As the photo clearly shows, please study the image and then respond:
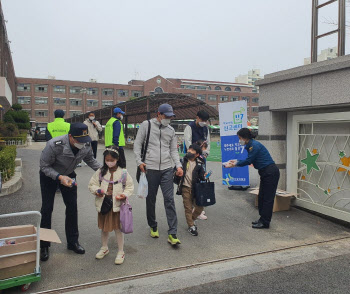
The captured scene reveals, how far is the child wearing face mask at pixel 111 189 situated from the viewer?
3.64 metres

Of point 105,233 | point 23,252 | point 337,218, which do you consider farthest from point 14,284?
point 337,218

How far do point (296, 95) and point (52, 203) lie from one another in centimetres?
447

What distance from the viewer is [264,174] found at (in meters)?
5.03

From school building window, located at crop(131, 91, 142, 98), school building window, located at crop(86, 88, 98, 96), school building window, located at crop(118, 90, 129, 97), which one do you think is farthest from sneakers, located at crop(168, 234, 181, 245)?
school building window, located at crop(131, 91, 142, 98)

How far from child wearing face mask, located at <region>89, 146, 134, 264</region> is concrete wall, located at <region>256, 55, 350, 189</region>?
11.7 ft

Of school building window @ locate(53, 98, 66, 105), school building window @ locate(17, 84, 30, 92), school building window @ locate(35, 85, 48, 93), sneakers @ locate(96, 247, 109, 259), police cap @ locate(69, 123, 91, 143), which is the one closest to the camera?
police cap @ locate(69, 123, 91, 143)

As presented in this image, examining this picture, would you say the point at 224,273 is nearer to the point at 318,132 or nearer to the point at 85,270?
the point at 85,270

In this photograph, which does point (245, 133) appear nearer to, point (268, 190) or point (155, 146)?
point (268, 190)

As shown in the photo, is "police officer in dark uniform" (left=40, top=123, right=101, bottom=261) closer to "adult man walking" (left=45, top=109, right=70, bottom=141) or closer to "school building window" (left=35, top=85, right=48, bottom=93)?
"adult man walking" (left=45, top=109, right=70, bottom=141)

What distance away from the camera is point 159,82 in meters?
75.9

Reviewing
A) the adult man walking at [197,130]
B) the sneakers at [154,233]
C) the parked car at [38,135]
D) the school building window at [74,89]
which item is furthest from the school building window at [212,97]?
the sneakers at [154,233]

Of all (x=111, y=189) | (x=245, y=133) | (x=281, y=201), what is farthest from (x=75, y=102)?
(x=111, y=189)

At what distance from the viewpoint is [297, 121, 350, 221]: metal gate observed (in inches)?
203

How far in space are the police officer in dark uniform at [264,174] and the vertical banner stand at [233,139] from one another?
80.2 inches
